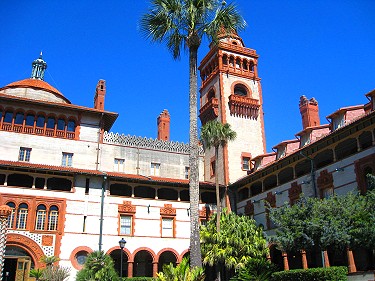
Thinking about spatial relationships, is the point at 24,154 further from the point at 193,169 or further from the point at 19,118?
the point at 193,169

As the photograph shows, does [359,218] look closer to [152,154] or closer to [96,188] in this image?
[96,188]

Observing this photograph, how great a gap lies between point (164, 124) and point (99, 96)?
30.3ft

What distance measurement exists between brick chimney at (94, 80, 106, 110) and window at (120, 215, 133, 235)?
1230 cm

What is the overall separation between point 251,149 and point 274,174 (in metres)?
8.10

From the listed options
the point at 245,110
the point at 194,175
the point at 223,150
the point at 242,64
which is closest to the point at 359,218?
the point at 194,175

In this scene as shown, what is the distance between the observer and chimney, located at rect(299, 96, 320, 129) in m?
41.8

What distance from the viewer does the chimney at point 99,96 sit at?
4406 centimetres

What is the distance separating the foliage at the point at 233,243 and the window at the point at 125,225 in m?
6.79

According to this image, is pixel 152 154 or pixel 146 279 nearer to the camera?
pixel 146 279

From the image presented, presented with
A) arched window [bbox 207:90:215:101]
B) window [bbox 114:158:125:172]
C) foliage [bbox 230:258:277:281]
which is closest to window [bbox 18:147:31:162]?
window [bbox 114:158:125:172]

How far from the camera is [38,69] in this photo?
52.6 metres

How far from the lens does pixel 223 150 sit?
141 feet

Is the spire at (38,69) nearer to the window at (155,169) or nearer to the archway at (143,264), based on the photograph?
the window at (155,169)

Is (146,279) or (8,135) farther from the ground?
(8,135)
